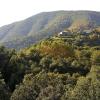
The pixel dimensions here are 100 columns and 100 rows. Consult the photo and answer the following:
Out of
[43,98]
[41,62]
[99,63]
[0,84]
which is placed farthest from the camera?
[99,63]

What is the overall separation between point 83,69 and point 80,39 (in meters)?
56.4

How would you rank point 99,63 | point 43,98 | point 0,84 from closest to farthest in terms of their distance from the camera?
point 43,98, point 0,84, point 99,63

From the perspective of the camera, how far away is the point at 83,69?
317 ft

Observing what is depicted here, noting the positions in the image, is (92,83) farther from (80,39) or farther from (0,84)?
(80,39)

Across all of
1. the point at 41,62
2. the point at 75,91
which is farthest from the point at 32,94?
the point at 41,62

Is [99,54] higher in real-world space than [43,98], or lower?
lower

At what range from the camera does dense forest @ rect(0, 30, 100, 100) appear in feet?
198

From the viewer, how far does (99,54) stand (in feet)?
369

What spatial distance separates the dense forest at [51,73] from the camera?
6047cm

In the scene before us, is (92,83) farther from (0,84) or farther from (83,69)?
(83,69)

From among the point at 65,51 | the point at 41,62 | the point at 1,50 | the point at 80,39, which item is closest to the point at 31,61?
the point at 41,62

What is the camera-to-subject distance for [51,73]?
7775 cm

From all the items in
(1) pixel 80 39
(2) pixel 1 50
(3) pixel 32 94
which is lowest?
(1) pixel 80 39

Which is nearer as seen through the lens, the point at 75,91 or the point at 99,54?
the point at 75,91
